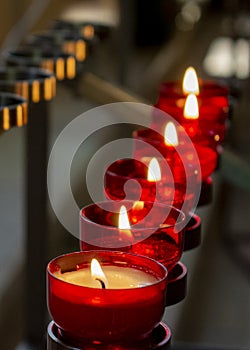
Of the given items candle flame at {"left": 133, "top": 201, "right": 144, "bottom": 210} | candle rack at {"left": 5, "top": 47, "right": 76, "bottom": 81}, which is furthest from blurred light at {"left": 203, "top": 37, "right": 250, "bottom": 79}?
candle flame at {"left": 133, "top": 201, "right": 144, "bottom": 210}

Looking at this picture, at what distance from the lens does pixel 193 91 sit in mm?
766

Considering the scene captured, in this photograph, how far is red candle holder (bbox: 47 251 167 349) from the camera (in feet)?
1.17

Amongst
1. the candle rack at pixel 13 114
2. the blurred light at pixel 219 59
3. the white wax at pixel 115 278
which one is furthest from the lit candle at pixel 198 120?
the blurred light at pixel 219 59

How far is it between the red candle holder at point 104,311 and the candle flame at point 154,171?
0.16 meters

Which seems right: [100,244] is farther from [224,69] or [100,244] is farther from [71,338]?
[224,69]

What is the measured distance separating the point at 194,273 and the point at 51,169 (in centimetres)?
49

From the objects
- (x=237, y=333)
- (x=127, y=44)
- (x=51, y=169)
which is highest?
(x=127, y=44)

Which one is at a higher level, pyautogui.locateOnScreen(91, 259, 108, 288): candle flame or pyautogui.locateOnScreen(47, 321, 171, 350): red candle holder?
pyautogui.locateOnScreen(91, 259, 108, 288): candle flame

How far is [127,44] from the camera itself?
212 centimetres

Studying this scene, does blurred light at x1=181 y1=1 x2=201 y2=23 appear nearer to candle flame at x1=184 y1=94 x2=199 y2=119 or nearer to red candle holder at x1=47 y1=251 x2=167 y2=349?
candle flame at x1=184 y1=94 x2=199 y2=119

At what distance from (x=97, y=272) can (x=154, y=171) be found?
0.16m

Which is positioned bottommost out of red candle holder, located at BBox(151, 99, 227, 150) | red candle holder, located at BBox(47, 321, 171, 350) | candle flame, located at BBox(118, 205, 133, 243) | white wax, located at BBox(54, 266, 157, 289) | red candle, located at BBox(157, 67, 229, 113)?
red candle holder, located at BBox(47, 321, 171, 350)

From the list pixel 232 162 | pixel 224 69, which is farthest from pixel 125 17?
pixel 224 69

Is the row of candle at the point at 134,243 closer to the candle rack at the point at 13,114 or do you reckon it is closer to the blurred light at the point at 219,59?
the candle rack at the point at 13,114
